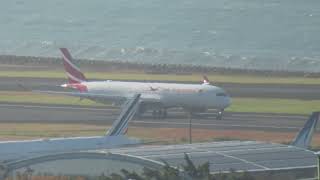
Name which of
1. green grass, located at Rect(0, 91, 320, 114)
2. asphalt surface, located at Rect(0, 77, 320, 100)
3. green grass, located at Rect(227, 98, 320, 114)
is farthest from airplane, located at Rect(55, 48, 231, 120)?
asphalt surface, located at Rect(0, 77, 320, 100)

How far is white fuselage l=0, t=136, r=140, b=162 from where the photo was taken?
5078 cm

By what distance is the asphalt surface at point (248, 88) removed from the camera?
312 ft

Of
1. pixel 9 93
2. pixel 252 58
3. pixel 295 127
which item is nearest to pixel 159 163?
pixel 295 127

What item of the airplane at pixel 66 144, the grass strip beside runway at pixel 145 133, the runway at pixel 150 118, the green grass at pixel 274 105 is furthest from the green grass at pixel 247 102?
the airplane at pixel 66 144

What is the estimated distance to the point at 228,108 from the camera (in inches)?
3430

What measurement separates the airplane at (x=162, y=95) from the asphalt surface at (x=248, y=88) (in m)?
9.79

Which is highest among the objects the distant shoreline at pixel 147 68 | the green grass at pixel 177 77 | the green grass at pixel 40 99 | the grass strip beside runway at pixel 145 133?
the distant shoreline at pixel 147 68

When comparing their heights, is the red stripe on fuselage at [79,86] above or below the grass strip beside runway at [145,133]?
above

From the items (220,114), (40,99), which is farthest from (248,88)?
(220,114)

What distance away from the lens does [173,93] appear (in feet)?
282

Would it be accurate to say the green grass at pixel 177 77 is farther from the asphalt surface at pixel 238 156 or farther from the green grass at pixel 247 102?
the asphalt surface at pixel 238 156

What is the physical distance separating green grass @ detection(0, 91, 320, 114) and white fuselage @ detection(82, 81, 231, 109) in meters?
2.41

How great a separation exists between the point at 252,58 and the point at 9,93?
94481mm

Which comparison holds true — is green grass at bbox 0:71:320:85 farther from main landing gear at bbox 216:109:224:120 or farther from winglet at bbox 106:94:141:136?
winglet at bbox 106:94:141:136
